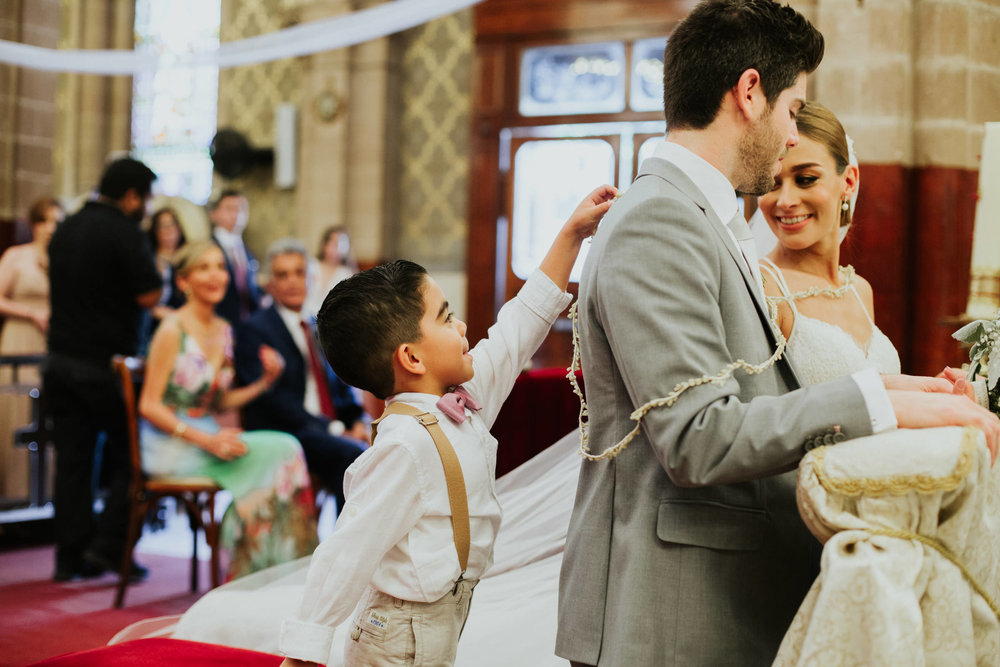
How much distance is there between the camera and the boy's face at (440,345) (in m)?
1.83

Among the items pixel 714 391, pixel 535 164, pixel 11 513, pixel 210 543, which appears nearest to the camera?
pixel 714 391

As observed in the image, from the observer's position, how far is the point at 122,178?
196 inches

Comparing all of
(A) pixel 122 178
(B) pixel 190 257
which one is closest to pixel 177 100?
(A) pixel 122 178

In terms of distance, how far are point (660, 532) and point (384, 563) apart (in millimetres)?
531

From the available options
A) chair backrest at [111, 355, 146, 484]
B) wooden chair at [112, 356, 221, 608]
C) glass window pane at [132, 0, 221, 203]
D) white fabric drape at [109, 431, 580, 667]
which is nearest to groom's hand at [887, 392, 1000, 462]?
white fabric drape at [109, 431, 580, 667]

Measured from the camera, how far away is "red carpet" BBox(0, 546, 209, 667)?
3.73 meters

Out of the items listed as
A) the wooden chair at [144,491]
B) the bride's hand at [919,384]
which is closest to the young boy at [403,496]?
the bride's hand at [919,384]

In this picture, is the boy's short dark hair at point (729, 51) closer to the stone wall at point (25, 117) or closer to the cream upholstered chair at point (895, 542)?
the cream upholstered chair at point (895, 542)

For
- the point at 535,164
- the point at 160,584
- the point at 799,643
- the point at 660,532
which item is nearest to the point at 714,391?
the point at 660,532

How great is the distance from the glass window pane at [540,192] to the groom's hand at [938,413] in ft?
22.4

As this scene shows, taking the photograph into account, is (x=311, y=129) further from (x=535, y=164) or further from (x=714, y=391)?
(x=714, y=391)

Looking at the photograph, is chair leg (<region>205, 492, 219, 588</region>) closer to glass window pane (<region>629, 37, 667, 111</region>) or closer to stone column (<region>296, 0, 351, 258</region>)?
stone column (<region>296, 0, 351, 258</region>)

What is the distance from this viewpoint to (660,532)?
1.46 meters

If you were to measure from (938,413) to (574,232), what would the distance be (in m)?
0.83
